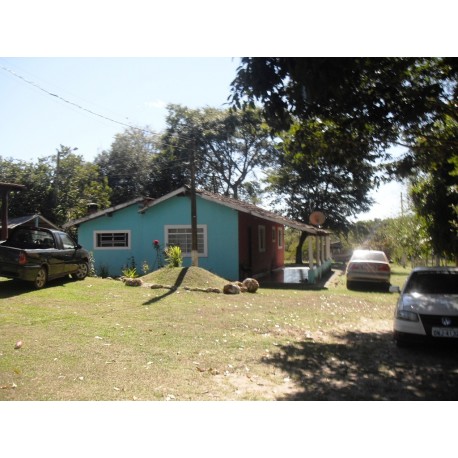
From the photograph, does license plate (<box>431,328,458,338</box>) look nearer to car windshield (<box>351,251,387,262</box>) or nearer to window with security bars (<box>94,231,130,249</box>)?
car windshield (<box>351,251,387,262</box>)

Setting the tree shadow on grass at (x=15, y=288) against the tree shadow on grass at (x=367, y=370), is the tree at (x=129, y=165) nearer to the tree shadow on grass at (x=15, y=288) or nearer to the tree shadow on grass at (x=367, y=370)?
the tree shadow on grass at (x=15, y=288)

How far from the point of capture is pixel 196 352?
21.2 feet

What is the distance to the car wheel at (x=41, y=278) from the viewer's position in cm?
1084

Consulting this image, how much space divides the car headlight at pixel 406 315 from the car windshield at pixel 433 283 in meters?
0.66

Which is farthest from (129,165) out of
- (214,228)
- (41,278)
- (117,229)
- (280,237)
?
(41,278)

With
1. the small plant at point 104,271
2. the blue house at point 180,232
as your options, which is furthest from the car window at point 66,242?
the blue house at point 180,232

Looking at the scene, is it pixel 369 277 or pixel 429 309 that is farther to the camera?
pixel 369 277

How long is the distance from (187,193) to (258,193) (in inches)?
863

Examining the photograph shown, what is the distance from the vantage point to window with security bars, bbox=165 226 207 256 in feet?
60.6

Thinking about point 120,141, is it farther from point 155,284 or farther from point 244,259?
point 155,284

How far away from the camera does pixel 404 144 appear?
29.2 ft

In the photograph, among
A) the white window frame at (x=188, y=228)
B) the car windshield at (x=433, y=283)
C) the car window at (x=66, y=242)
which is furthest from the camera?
the white window frame at (x=188, y=228)

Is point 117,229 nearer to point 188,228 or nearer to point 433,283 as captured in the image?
point 188,228

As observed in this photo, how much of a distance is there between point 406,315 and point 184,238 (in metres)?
13.1
